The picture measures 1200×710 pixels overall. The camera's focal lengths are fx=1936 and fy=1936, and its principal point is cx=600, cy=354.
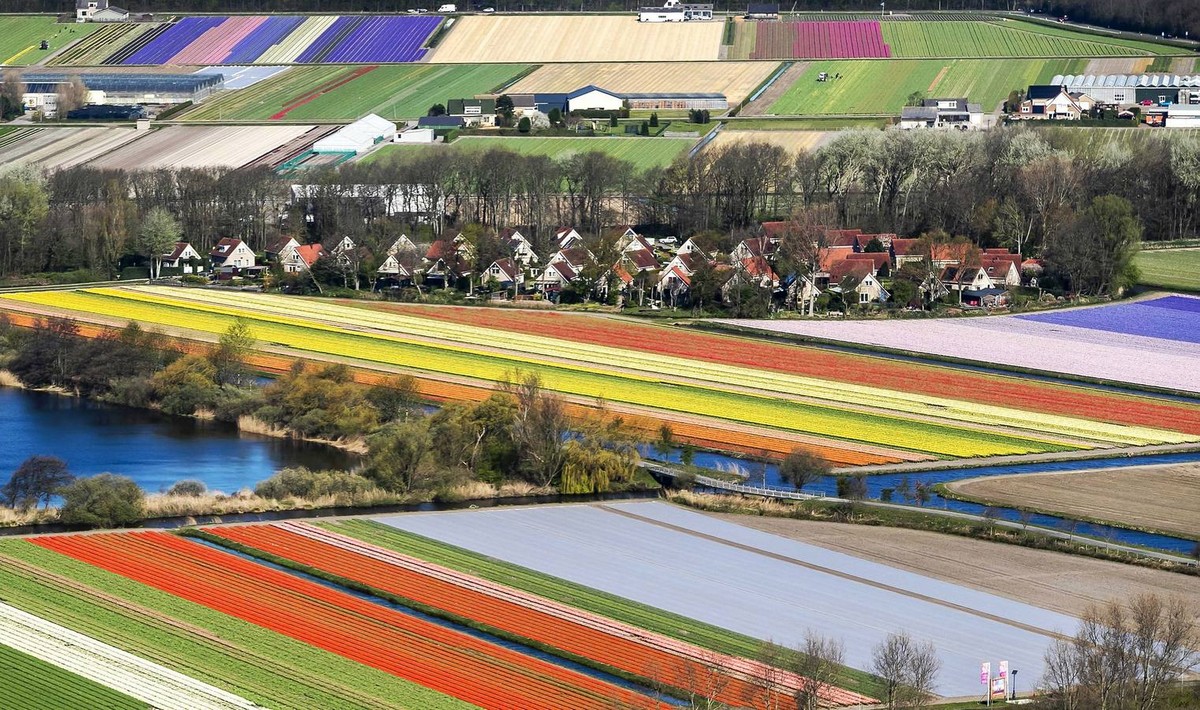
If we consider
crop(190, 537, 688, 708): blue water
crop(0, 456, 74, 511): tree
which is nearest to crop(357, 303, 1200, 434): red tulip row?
crop(0, 456, 74, 511): tree

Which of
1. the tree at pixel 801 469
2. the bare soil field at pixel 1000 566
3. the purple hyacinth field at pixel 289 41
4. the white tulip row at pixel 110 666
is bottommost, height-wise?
the white tulip row at pixel 110 666

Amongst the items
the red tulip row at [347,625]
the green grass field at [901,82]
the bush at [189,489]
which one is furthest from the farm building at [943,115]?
the red tulip row at [347,625]

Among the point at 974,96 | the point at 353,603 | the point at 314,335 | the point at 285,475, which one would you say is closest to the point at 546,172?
the point at 314,335

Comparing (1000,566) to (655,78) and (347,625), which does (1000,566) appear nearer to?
(347,625)

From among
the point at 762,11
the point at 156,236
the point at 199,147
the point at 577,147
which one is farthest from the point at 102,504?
the point at 762,11

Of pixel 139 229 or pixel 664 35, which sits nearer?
pixel 139 229

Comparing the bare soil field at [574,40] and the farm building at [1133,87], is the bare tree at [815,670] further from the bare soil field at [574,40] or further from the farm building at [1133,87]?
the bare soil field at [574,40]

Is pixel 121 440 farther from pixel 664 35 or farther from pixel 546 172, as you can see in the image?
pixel 664 35
